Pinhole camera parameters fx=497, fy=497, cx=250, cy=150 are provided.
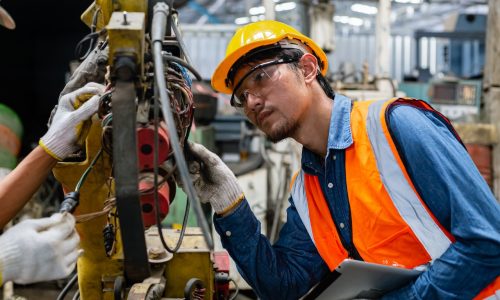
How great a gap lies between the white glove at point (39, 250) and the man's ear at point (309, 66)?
3.01ft

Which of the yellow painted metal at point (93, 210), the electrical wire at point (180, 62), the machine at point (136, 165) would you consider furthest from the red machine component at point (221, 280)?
the electrical wire at point (180, 62)

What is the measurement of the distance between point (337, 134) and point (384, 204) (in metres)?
0.26

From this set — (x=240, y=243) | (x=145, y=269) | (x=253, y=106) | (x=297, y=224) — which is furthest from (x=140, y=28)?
(x=297, y=224)

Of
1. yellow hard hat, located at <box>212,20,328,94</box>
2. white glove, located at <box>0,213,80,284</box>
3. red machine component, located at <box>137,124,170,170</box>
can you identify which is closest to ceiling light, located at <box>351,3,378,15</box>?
yellow hard hat, located at <box>212,20,328,94</box>

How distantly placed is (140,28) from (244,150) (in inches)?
151

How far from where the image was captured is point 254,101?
1.61m

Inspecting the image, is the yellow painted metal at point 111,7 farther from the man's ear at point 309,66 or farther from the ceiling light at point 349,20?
the ceiling light at point 349,20

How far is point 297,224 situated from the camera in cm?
181

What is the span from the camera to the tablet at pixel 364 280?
138cm

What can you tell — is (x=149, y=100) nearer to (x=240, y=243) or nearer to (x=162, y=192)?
(x=162, y=192)

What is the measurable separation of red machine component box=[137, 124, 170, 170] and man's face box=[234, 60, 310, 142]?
0.56 m

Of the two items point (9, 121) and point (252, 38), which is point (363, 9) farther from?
point (252, 38)

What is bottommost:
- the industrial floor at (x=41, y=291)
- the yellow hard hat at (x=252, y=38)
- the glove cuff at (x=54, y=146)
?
the industrial floor at (x=41, y=291)

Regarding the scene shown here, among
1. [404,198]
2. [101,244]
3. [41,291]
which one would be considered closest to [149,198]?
[101,244]
